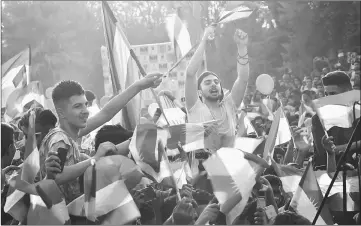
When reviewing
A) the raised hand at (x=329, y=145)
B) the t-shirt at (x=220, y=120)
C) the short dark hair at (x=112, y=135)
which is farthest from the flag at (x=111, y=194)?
the raised hand at (x=329, y=145)

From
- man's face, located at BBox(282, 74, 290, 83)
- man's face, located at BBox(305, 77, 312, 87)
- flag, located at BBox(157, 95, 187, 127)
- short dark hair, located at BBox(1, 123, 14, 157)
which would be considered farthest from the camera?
man's face, located at BBox(282, 74, 290, 83)

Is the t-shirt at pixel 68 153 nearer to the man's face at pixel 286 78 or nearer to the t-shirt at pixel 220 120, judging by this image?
the t-shirt at pixel 220 120

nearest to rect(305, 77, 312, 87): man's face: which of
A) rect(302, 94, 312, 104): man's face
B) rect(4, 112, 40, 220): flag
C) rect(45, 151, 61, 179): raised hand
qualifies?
rect(302, 94, 312, 104): man's face

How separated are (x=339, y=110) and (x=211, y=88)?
931 millimetres

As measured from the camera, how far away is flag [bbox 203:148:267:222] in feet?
13.0

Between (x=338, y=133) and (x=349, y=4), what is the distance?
4770 millimetres

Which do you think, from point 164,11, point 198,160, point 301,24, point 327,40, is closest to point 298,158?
point 198,160

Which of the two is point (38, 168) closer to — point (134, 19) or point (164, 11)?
point (164, 11)

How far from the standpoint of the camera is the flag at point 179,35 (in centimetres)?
504

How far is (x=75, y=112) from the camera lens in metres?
3.81

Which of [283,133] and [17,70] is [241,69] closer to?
[283,133]

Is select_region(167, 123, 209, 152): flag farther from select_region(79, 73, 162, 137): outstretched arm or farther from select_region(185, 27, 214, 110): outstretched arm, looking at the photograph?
select_region(79, 73, 162, 137): outstretched arm

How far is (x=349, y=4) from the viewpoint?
8.73 metres

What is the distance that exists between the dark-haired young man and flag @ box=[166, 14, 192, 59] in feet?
3.42
